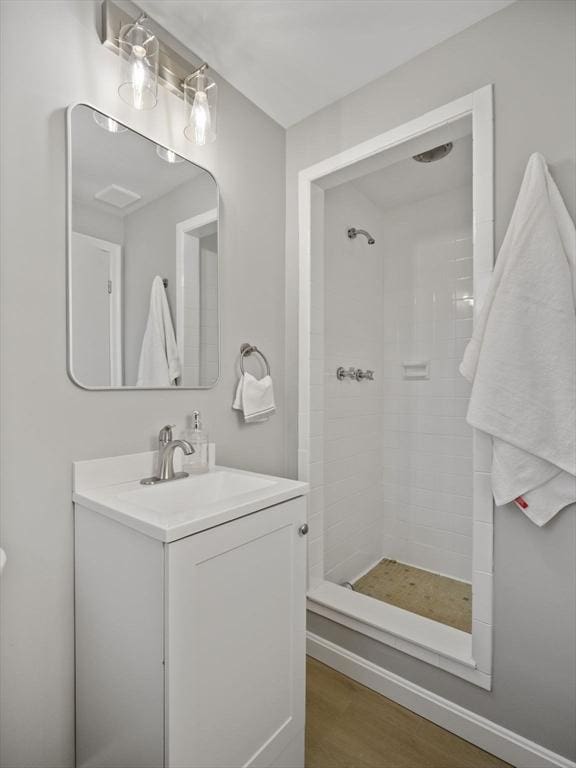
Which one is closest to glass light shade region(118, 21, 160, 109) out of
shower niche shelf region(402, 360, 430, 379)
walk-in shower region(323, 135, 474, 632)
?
walk-in shower region(323, 135, 474, 632)

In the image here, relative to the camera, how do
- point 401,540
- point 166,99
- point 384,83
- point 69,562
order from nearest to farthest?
point 69,562, point 166,99, point 384,83, point 401,540

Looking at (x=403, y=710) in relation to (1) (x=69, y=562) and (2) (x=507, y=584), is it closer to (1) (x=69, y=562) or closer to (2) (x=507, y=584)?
(2) (x=507, y=584)

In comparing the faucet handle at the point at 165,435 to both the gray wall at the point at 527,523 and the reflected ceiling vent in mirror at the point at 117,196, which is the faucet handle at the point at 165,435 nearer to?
the reflected ceiling vent in mirror at the point at 117,196

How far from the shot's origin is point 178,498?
4.43ft

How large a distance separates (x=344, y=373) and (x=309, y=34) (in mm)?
1558

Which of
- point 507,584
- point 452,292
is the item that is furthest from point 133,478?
point 452,292

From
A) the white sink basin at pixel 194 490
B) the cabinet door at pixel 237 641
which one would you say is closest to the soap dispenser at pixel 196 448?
the white sink basin at pixel 194 490

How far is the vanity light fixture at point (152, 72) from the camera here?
49.8 inches

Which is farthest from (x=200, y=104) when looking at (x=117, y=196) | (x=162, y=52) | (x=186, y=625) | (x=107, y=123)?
(x=186, y=625)

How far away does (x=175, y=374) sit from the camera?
150 centimetres

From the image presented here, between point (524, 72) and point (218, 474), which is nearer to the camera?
point (524, 72)

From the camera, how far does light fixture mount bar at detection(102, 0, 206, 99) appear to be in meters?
1.25

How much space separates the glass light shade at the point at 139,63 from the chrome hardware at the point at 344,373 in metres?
1.55

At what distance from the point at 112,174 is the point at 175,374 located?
0.70 m
